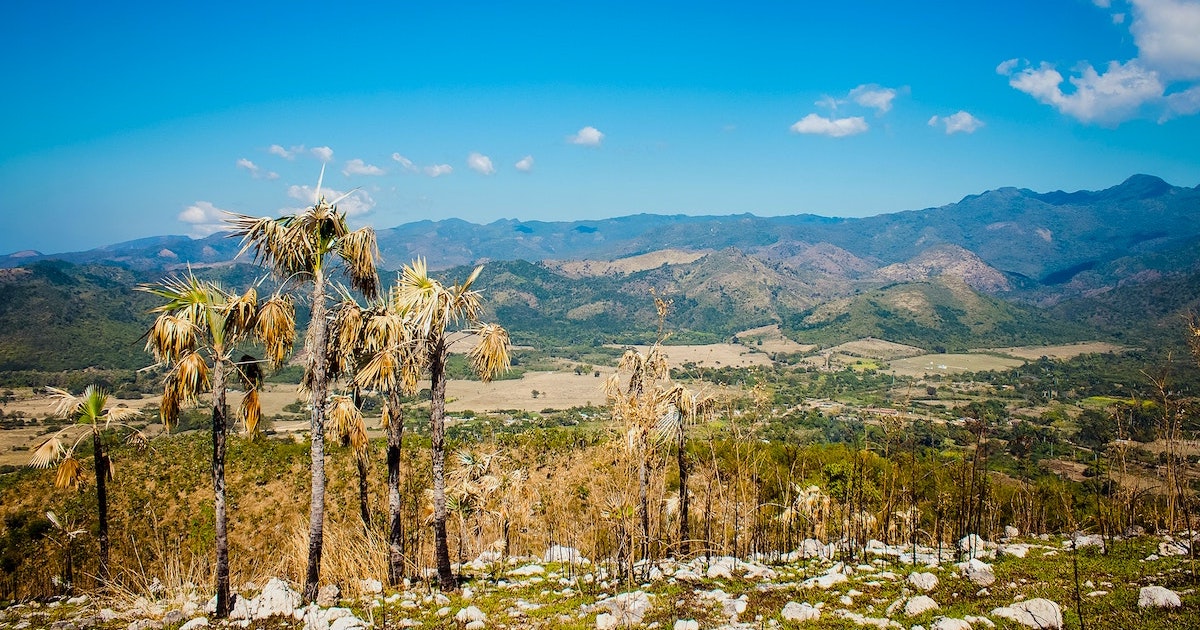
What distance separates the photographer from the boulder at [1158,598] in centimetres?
616

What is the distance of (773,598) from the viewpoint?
26.7 feet

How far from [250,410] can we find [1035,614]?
12.1m

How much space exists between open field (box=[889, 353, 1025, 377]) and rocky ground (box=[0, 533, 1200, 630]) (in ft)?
514

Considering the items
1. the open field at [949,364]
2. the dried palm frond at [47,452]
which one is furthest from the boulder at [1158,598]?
the open field at [949,364]

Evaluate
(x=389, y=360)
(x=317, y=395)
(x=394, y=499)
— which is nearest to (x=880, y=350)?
(x=394, y=499)

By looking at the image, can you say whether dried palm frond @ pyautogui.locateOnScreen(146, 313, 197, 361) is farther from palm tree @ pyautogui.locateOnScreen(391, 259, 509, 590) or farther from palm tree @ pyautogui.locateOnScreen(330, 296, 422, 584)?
palm tree @ pyautogui.locateOnScreen(391, 259, 509, 590)

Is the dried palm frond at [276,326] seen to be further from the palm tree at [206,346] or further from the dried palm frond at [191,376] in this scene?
the dried palm frond at [191,376]

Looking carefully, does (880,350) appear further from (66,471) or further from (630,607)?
(66,471)

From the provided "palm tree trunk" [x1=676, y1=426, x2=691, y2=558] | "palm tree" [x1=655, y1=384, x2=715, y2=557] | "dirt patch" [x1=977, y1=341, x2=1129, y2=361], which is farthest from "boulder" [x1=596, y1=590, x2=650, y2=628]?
"dirt patch" [x1=977, y1=341, x2=1129, y2=361]

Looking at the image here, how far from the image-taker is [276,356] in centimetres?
1018

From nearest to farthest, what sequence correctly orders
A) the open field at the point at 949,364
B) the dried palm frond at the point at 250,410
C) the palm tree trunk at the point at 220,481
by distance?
1. the palm tree trunk at the point at 220,481
2. the dried palm frond at the point at 250,410
3. the open field at the point at 949,364

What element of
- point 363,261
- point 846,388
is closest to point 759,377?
point 363,261

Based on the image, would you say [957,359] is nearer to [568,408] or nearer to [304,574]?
[568,408]

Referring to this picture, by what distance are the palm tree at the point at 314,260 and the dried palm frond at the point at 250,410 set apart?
953mm
